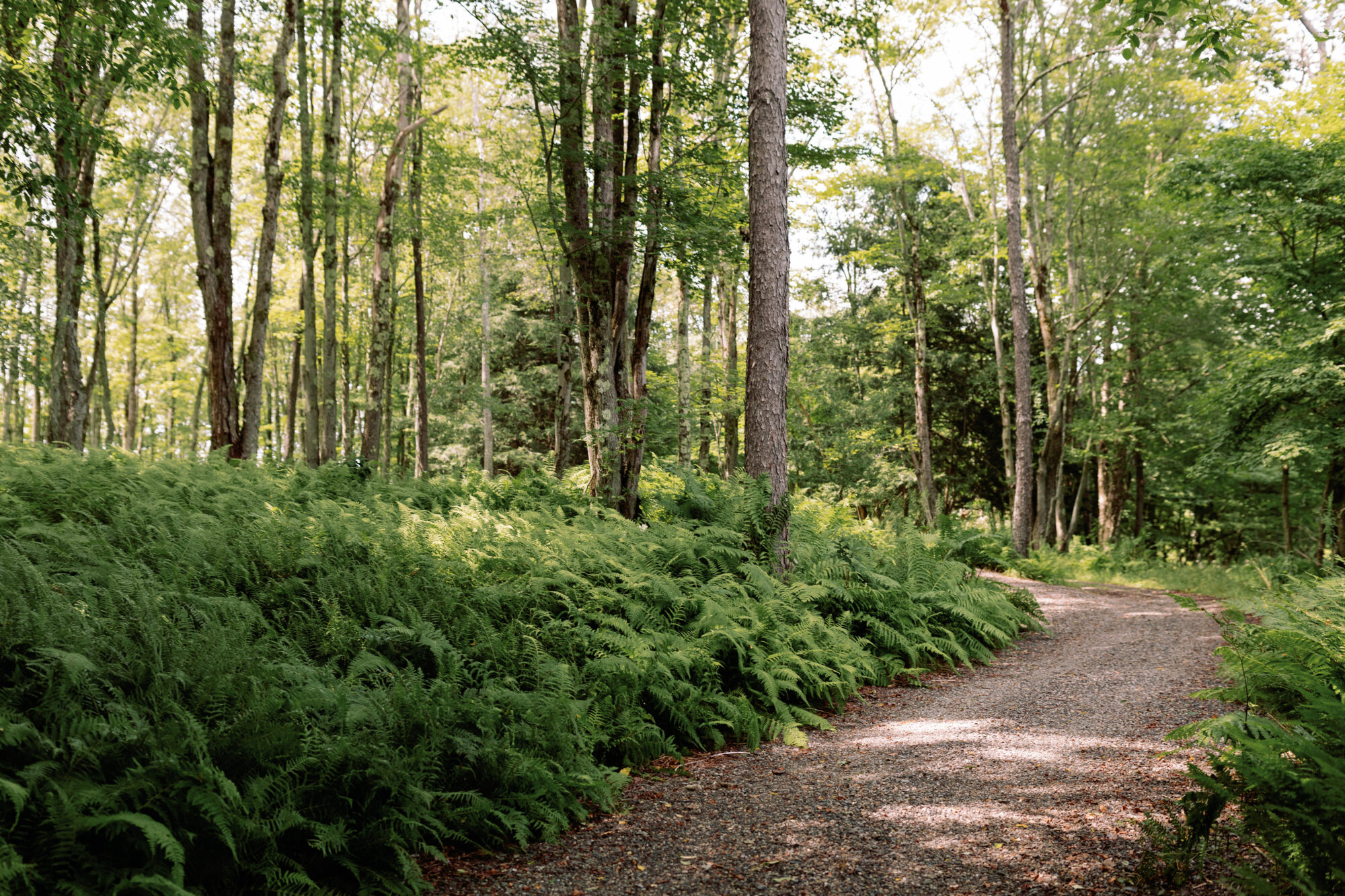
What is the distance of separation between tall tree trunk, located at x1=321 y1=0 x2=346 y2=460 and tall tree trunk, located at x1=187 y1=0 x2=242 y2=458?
2290 millimetres

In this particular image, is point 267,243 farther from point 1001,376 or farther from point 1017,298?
point 1001,376

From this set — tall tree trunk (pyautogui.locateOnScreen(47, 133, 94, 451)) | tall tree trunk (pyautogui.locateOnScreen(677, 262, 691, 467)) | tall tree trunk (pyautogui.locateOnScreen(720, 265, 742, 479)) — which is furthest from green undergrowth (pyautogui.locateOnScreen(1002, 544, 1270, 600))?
tall tree trunk (pyautogui.locateOnScreen(47, 133, 94, 451))

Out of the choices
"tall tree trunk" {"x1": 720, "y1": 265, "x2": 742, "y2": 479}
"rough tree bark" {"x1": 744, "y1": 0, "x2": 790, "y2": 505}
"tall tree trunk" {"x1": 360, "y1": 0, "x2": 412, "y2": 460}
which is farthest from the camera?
"tall tree trunk" {"x1": 720, "y1": 265, "x2": 742, "y2": 479}

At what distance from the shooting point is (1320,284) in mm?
12414

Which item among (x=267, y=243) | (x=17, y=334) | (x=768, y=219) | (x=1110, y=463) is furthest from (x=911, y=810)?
(x=17, y=334)

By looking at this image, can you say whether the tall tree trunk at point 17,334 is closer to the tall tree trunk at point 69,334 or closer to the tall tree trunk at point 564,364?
the tall tree trunk at point 69,334

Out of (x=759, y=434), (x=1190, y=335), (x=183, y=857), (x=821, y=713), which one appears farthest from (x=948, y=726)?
(x=1190, y=335)

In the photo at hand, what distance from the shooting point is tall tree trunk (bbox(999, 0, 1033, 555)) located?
14.8 meters

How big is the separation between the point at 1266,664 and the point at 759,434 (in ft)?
15.7

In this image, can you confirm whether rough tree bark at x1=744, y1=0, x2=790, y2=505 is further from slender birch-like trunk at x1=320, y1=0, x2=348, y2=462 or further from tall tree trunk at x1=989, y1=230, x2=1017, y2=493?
tall tree trunk at x1=989, y1=230, x2=1017, y2=493

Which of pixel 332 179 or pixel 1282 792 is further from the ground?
pixel 332 179

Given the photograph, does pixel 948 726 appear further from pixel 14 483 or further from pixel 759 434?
pixel 14 483

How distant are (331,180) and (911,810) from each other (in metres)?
Result: 14.0

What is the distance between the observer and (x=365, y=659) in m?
4.14
